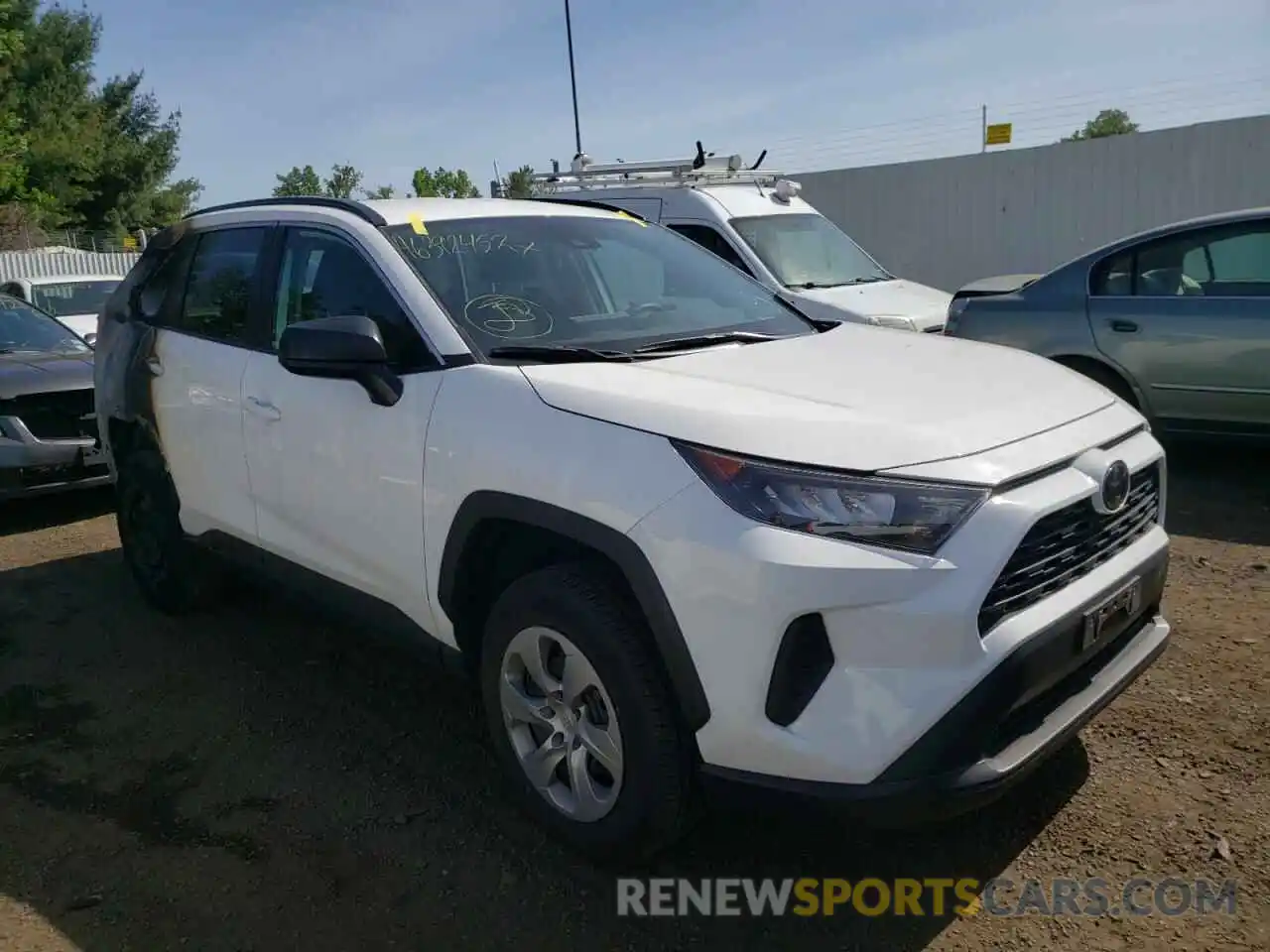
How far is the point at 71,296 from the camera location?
1176cm

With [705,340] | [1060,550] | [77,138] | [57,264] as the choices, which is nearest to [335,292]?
[705,340]

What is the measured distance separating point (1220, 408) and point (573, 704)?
4.73 m

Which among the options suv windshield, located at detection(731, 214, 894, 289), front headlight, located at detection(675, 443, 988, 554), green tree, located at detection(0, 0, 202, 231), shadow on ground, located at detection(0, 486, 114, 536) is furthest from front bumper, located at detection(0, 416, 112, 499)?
green tree, located at detection(0, 0, 202, 231)

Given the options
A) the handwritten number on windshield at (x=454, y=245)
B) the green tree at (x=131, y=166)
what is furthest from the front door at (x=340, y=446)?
the green tree at (x=131, y=166)

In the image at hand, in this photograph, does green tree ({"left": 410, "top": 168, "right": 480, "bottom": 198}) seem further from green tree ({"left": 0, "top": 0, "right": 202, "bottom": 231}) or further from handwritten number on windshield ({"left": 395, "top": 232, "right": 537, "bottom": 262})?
handwritten number on windshield ({"left": 395, "top": 232, "right": 537, "bottom": 262})

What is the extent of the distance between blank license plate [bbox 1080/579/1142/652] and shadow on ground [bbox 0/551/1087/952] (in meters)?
0.66

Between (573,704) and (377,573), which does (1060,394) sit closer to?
(573,704)

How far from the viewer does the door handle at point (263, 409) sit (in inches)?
145

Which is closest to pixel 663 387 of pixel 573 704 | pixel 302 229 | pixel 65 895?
pixel 573 704

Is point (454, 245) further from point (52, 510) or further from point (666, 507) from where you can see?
point (52, 510)

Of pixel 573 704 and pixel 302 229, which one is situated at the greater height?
pixel 302 229

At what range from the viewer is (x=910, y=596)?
2.24 m

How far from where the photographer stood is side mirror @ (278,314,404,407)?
3.06 metres

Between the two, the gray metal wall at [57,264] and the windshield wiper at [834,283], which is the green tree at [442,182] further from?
the windshield wiper at [834,283]
